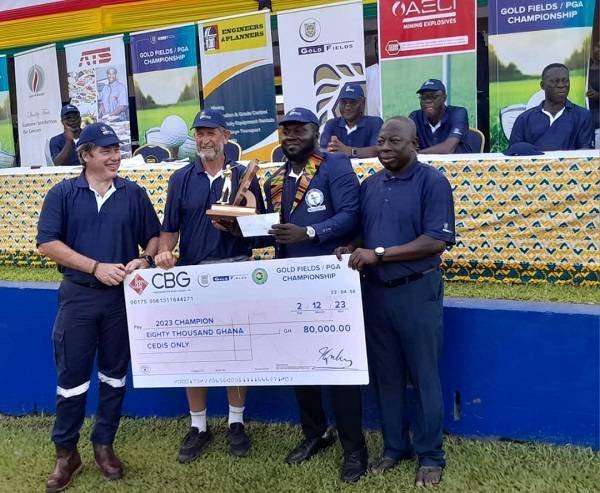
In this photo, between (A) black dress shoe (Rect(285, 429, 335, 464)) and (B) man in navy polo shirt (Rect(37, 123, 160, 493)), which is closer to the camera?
(B) man in navy polo shirt (Rect(37, 123, 160, 493))

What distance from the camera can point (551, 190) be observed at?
466 centimetres

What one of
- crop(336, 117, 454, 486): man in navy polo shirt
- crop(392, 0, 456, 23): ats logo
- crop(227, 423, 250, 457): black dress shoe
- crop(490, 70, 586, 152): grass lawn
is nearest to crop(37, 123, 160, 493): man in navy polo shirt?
crop(227, 423, 250, 457): black dress shoe

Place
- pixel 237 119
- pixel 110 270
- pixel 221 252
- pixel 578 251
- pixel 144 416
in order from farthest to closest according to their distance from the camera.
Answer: pixel 237 119 < pixel 144 416 < pixel 578 251 < pixel 221 252 < pixel 110 270

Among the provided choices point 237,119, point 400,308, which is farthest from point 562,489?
point 237,119

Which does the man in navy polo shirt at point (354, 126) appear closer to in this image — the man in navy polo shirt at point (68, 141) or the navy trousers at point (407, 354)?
the navy trousers at point (407, 354)

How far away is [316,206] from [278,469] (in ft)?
5.23

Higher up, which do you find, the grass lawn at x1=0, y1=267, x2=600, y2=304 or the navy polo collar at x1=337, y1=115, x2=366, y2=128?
the navy polo collar at x1=337, y1=115, x2=366, y2=128

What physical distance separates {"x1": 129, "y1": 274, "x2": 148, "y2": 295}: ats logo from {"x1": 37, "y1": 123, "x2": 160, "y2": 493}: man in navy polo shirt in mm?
65

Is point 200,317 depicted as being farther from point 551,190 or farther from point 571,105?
point 571,105

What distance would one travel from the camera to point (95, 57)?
10570 millimetres

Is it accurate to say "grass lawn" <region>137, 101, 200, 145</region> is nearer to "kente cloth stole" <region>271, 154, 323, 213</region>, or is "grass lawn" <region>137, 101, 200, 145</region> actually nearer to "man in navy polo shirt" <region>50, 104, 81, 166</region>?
"man in navy polo shirt" <region>50, 104, 81, 166</region>

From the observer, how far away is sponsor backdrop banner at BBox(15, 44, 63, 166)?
11.2 meters

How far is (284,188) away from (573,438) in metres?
2.20
